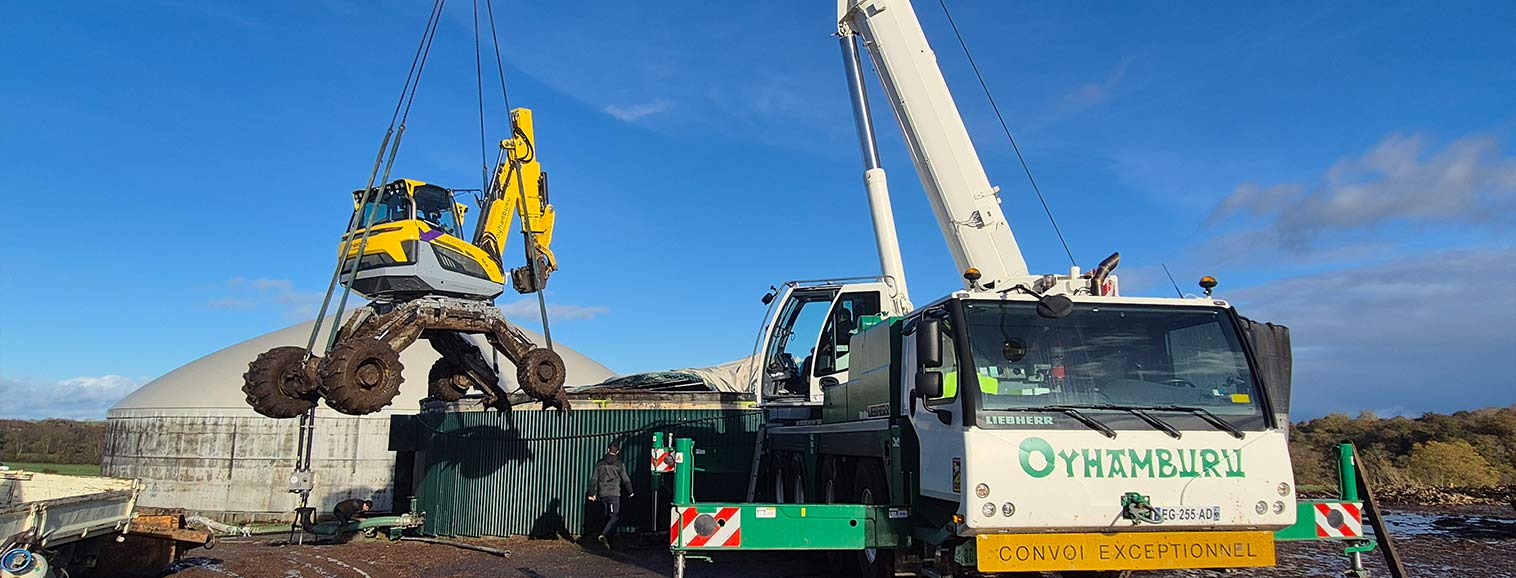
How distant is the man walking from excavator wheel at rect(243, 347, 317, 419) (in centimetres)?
419

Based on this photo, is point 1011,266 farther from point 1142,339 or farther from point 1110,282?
point 1142,339

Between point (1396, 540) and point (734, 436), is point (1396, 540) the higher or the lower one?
the lower one

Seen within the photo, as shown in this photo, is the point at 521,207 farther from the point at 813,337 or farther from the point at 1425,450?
the point at 1425,450

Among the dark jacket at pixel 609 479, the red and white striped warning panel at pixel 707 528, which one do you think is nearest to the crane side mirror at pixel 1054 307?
the red and white striped warning panel at pixel 707 528

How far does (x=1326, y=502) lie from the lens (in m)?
6.87

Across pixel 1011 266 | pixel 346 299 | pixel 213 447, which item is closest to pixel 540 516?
pixel 346 299

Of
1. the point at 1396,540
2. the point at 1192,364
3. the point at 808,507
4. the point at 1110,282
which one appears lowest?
the point at 1396,540

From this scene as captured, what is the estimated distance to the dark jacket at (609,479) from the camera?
43.6 feet

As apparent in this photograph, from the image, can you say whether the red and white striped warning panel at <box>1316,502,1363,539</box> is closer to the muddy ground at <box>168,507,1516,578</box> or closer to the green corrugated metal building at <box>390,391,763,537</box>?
the muddy ground at <box>168,507,1516,578</box>

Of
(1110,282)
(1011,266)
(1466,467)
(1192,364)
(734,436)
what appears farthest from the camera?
(1466,467)

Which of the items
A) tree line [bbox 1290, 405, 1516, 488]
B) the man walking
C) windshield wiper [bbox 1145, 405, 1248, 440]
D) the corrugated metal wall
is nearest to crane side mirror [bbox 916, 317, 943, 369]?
windshield wiper [bbox 1145, 405, 1248, 440]

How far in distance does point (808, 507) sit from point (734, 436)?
8143 mm

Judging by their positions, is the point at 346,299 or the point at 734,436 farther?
the point at 734,436

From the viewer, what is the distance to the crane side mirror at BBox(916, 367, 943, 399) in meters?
6.17
